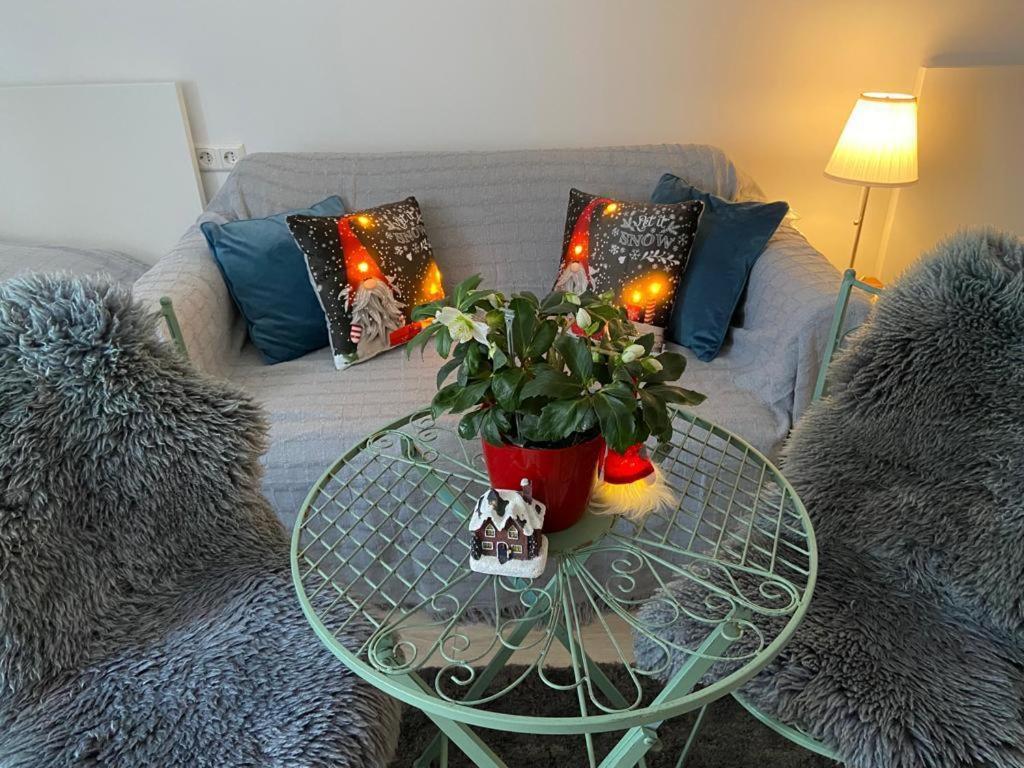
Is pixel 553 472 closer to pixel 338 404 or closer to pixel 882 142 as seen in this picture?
pixel 338 404

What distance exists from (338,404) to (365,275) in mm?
351

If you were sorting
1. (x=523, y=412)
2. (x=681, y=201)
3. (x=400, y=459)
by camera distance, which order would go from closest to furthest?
(x=523, y=412) → (x=400, y=459) → (x=681, y=201)

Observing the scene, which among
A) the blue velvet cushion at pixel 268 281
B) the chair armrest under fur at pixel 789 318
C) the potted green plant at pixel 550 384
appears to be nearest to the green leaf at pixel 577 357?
the potted green plant at pixel 550 384

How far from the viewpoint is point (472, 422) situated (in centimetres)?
91

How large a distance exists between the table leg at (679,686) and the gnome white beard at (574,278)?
1.16 metres

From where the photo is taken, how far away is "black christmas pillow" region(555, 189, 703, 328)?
6.05ft

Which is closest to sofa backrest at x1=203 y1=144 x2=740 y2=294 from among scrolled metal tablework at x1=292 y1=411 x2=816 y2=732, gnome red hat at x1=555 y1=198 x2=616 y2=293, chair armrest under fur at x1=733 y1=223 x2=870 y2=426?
gnome red hat at x1=555 y1=198 x2=616 y2=293

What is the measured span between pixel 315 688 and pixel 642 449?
55cm

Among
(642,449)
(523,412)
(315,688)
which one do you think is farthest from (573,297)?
(315,688)

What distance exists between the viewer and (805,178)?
246 centimetres

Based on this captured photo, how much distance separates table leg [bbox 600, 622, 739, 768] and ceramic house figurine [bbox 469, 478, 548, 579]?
0.21m

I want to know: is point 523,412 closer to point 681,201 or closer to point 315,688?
point 315,688

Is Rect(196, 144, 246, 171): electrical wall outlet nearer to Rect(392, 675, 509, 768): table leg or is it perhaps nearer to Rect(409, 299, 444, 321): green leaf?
Rect(409, 299, 444, 321): green leaf

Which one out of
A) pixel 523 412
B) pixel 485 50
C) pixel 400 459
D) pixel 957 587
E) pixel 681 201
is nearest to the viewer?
pixel 523 412
